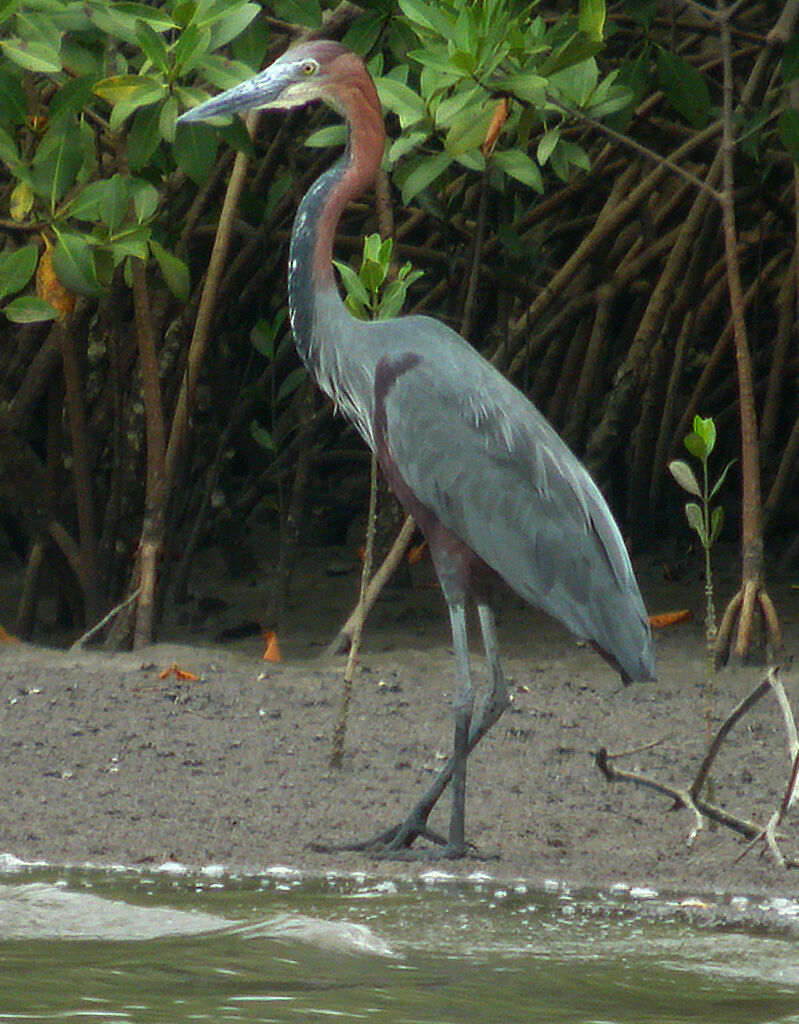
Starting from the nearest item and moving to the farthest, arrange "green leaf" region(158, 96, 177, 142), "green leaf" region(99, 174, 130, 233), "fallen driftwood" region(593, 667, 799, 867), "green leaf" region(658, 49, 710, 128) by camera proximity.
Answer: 1. "fallen driftwood" region(593, 667, 799, 867)
2. "green leaf" region(158, 96, 177, 142)
3. "green leaf" region(99, 174, 130, 233)
4. "green leaf" region(658, 49, 710, 128)

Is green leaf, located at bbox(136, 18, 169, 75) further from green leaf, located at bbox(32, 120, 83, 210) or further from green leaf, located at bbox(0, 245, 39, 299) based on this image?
green leaf, located at bbox(0, 245, 39, 299)

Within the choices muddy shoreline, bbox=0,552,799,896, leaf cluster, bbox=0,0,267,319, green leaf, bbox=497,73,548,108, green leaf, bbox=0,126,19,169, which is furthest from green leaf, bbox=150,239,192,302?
green leaf, bbox=497,73,548,108

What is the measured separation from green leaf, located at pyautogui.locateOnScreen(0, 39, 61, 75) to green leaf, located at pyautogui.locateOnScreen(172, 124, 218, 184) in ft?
1.70

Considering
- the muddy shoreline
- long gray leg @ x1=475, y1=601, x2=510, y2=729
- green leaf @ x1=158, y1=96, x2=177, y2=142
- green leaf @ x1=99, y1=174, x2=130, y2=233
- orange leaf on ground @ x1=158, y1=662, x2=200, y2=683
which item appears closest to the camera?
the muddy shoreline

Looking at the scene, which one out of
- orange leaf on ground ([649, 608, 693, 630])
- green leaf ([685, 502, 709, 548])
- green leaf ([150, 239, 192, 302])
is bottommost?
orange leaf on ground ([649, 608, 693, 630])

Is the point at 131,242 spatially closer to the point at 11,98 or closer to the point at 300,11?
the point at 11,98

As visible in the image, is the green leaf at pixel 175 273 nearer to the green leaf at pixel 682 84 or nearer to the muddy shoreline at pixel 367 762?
the muddy shoreline at pixel 367 762

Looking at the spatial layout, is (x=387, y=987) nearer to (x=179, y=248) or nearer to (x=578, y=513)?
(x=578, y=513)

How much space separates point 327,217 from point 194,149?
73cm

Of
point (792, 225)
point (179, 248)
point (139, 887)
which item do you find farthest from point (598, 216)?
point (139, 887)

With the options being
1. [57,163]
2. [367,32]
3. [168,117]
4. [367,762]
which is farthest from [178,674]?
[367,32]

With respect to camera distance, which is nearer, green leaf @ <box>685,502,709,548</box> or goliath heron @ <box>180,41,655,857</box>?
green leaf @ <box>685,502,709,548</box>

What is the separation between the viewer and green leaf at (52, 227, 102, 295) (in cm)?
420

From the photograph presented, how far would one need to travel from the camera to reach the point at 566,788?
3.88 m
